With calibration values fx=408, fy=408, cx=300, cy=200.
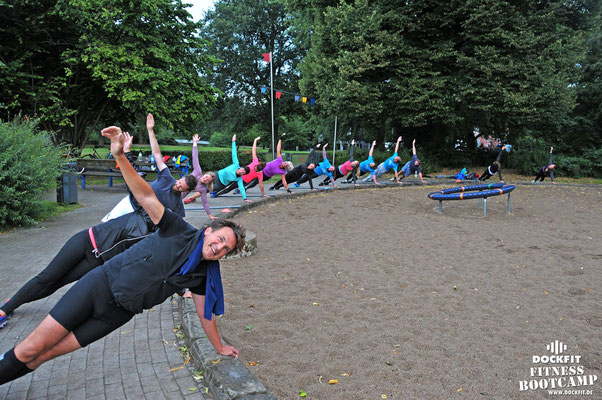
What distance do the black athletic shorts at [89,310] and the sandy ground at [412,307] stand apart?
1.39 m

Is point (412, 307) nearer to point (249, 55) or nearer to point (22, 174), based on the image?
point (22, 174)

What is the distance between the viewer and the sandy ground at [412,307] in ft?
11.6

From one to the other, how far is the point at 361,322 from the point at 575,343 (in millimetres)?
2156

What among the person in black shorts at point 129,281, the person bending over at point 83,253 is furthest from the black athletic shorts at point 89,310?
the person bending over at point 83,253

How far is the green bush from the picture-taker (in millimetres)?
8750

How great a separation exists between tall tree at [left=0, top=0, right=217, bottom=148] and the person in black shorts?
58.1 ft

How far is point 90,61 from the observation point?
65.8ft

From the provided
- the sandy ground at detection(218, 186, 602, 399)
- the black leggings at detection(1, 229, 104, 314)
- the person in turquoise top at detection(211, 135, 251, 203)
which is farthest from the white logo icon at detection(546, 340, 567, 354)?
the person in turquoise top at detection(211, 135, 251, 203)

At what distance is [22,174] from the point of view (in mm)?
8969

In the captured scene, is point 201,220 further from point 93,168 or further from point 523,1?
point 523,1

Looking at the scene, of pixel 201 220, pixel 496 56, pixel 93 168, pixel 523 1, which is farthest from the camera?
pixel 523 1

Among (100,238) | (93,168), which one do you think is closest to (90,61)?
(93,168)

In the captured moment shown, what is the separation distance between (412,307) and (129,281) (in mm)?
3502

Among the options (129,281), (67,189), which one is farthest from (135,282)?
(67,189)
